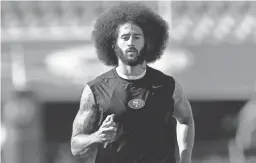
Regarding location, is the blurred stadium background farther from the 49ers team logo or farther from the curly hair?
the 49ers team logo

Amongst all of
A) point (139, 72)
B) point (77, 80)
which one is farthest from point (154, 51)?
point (77, 80)

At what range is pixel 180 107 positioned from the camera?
583 centimetres

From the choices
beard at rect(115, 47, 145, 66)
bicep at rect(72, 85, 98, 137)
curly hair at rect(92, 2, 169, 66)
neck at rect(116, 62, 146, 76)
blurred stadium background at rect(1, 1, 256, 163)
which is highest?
blurred stadium background at rect(1, 1, 256, 163)

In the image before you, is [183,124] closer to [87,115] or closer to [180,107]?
[180,107]

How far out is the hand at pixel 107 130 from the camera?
546cm

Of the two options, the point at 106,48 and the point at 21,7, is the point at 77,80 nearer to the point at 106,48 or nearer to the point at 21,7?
the point at 21,7

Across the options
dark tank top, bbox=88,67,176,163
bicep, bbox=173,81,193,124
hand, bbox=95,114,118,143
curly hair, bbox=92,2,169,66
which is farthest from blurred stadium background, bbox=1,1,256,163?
hand, bbox=95,114,118,143

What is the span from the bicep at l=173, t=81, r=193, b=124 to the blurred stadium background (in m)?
16.0

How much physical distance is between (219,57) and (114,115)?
17497 millimetres

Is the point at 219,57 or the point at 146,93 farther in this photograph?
the point at 219,57

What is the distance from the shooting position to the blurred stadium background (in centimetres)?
2223

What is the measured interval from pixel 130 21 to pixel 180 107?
0.61 m

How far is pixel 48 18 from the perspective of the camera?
23062 millimetres

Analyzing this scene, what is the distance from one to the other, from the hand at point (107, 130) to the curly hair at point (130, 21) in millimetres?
567
